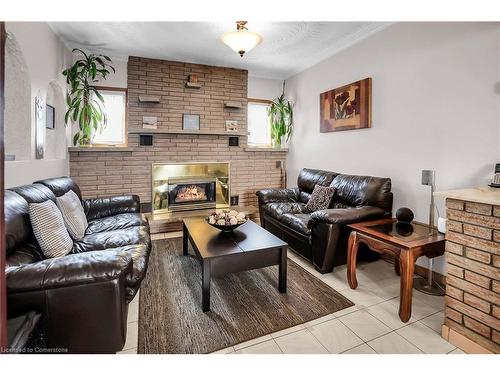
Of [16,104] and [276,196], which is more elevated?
[16,104]

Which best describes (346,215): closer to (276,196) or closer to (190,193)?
(276,196)

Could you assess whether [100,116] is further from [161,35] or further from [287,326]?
[287,326]

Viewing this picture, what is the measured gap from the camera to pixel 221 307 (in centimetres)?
207

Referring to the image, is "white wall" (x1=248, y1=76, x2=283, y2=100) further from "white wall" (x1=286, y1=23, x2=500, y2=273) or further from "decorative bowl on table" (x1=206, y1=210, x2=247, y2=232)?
"decorative bowl on table" (x1=206, y1=210, x2=247, y2=232)

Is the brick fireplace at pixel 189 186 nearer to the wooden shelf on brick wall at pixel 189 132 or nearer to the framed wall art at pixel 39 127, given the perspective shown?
the wooden shelf on brick wall at pixel 189 132

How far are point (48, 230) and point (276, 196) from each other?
9.19 feet

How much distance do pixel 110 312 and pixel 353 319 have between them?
1.65 meters

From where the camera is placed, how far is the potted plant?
4.91 metres

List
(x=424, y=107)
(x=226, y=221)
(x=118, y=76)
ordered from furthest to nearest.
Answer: (x=118, y=76) < (x=424, y=107) < (x=226, y=221)

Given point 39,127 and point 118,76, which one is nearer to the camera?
point 39,127

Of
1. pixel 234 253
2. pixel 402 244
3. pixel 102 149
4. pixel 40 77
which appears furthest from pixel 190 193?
pixel 402 244

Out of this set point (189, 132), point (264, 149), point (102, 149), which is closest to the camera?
point (102, 149)

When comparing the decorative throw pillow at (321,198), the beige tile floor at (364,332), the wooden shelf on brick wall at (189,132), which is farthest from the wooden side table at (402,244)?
the wooden shelf on brick wall at (189,132)
